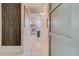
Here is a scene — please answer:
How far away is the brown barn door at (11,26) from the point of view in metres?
3.97

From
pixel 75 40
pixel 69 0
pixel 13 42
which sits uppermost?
pixel 69 0

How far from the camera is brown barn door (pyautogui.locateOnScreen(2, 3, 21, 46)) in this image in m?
3.97

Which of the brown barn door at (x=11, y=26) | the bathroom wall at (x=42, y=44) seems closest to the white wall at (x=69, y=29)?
the bathroom wall at (x=42, y=44)

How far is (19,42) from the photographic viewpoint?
13.1 feet

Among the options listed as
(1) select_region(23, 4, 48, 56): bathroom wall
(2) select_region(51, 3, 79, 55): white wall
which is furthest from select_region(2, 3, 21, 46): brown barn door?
(2) select_region(51, 3, 79, 55): white wall

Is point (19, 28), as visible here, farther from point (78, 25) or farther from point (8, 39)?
point (78, 25)

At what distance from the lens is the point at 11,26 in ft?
13.2

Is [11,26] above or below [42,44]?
above

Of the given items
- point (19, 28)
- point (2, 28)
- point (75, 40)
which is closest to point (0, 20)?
point (2, 28)

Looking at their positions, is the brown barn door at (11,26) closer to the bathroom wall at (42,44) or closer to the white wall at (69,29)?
the bathroom wall at (42,44)

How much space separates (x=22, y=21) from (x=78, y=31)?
11.4 ft

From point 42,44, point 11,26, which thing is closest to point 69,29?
point 42,44

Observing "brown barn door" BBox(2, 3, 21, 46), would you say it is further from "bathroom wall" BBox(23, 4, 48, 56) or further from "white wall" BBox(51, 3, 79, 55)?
"white wall" BBox(51, 3, 79, 55)

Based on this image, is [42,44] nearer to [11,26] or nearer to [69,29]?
[11,26]
